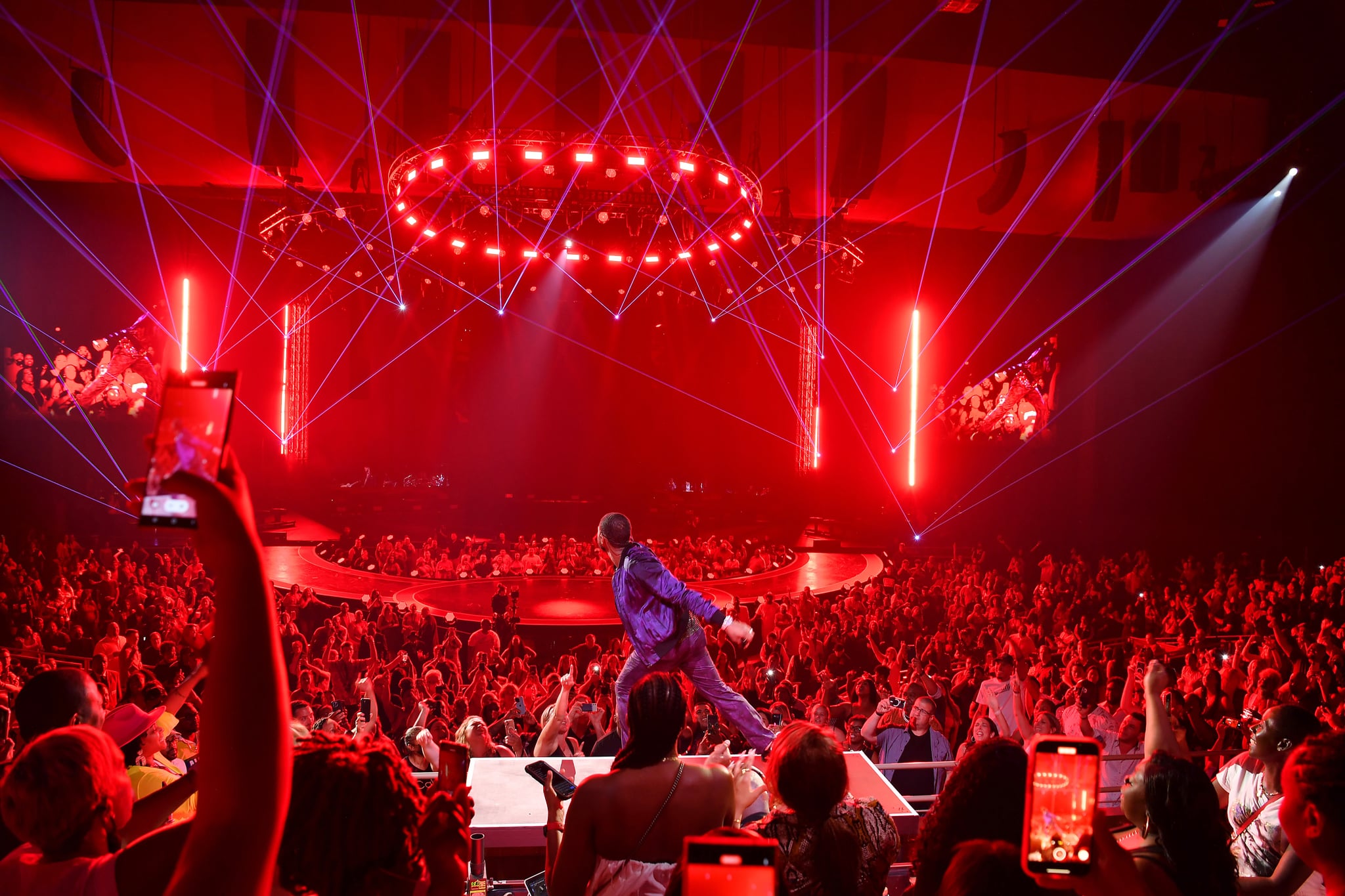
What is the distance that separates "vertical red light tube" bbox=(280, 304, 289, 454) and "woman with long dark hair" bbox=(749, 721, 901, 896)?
14275 millimetres

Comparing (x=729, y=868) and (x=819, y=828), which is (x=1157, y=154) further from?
(x=729, y=868)

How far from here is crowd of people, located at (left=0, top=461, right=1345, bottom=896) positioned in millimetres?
1057

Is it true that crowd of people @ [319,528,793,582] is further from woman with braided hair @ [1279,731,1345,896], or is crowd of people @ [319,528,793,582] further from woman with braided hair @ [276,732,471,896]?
woman with braided hair @ [276,732,471,896]

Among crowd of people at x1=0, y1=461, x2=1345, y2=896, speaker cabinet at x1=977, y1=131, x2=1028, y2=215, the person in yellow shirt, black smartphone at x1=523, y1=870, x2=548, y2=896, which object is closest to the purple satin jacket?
crowd of people at x1=0, y1=461, x2=1345, y2=896

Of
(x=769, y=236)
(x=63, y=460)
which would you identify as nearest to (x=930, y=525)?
(x=769, y=236)

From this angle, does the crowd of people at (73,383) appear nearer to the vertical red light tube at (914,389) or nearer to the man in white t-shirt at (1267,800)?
the vertical red light tube at (914,389)

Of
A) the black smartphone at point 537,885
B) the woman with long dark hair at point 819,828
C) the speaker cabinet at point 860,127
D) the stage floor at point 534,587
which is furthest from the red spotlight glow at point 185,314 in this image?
→ the woman with long dark hair at point 819,828

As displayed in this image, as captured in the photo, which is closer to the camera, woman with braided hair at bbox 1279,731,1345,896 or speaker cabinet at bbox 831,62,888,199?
woman with braided hair at bbox 1279,731,1345,896

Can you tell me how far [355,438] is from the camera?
52.2 feet

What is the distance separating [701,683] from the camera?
4.18m

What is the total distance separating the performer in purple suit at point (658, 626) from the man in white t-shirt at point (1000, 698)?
6.65 feet

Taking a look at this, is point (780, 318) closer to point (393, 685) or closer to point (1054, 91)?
point (1054, 91)

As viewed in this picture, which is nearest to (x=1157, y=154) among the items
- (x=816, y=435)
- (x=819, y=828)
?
(x=816, y=435)

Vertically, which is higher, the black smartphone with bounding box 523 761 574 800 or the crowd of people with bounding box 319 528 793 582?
the crowd of people with bounding box 319 528 793 582
